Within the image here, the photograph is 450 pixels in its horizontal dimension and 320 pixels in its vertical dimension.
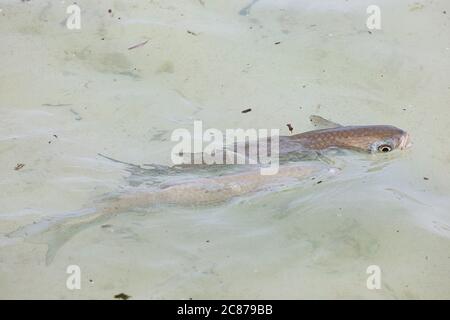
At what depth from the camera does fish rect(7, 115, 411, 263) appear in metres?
3.26

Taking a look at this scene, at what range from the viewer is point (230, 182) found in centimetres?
352

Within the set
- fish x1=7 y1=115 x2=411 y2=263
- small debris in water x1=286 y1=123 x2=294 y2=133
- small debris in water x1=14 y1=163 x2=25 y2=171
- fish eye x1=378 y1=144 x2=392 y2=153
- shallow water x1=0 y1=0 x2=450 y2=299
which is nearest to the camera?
A: shallow water x1=0 y1=0 x2=450 y2=299

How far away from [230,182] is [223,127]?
918mm

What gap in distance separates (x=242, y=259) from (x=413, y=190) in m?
1.24

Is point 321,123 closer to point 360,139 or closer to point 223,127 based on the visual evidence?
point 360,139

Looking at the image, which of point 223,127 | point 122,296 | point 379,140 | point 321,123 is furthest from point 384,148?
point 122,296

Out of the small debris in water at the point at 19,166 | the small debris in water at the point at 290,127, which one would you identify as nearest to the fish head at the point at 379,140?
the small debris in water at the point at 290,127

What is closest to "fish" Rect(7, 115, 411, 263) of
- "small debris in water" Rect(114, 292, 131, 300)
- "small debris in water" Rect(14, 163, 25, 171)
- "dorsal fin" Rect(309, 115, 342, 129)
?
"dorsal fin" Rect(309, 115, 342, 129)

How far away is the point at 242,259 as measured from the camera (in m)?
3.00

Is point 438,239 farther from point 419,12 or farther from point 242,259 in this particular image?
point 419,12

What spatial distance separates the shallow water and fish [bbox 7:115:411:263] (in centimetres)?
6

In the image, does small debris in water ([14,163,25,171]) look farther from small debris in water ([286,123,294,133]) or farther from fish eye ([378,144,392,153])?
fish eye ([378,144,392,153])

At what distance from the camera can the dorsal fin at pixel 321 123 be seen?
435 cm

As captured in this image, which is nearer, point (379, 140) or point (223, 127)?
point (379, 140)
